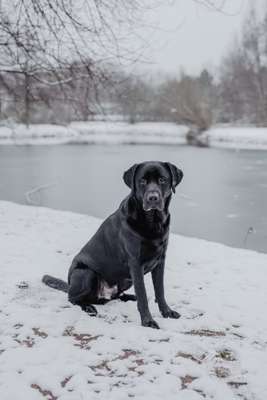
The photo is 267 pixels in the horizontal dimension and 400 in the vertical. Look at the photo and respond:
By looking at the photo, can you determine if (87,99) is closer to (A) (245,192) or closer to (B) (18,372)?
(B) (18,372)

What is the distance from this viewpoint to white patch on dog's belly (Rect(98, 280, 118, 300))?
367cm

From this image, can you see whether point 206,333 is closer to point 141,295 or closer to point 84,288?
point 141,295

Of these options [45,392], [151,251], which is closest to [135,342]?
[151,251]

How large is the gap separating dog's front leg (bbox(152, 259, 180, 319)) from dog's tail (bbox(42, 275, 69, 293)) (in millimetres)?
852

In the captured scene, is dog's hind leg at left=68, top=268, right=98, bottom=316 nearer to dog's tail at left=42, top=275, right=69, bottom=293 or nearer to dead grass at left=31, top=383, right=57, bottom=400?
dog's tail at left=42, top=275, right=69, bottom=293

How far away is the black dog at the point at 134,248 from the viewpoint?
332 centimetres

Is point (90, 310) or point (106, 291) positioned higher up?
point (106, 291)

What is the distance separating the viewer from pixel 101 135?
148ft

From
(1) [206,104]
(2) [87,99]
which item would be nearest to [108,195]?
(2) [87,99]

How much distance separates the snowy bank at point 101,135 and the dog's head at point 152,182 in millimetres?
32265

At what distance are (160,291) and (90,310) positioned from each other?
597 millimetres

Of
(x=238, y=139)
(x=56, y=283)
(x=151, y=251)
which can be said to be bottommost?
(x=56, y=283)

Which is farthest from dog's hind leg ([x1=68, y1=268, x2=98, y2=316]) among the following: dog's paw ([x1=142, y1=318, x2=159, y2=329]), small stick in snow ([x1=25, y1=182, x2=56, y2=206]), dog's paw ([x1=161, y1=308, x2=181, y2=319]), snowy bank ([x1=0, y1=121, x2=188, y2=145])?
snowy bank ([x1=0, y1=121, x2=188, y2=145])

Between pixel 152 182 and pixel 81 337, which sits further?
pixel 152 182
